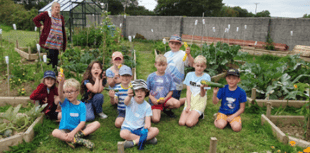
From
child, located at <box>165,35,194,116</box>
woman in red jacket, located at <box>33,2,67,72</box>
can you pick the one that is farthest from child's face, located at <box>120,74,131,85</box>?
woman in red jacket, located at <box>33,2,67,72</box>

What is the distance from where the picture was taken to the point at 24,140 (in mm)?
2963

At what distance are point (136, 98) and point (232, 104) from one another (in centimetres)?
172

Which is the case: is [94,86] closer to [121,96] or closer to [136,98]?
[121,96]

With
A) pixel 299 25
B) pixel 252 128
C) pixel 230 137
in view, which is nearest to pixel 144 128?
pixel 230 137

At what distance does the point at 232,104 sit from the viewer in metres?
3.74

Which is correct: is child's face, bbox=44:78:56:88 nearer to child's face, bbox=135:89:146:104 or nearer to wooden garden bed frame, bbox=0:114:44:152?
wooden garden bed frame, bbox=0:114:44:152

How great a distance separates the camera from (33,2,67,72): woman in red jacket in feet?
16.5

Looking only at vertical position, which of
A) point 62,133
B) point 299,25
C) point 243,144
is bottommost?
point 243,144

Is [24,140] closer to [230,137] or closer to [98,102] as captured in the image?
[98,102]

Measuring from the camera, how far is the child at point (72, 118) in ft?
9.62

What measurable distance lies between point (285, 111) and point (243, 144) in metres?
1.65

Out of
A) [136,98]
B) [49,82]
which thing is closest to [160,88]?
[136,98]

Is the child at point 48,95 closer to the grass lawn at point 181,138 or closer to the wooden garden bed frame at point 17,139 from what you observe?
the grass lawn at point 181,138

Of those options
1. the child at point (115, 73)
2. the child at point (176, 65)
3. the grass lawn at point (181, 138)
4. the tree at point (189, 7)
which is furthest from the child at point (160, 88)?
the tree at point (189, 7)
